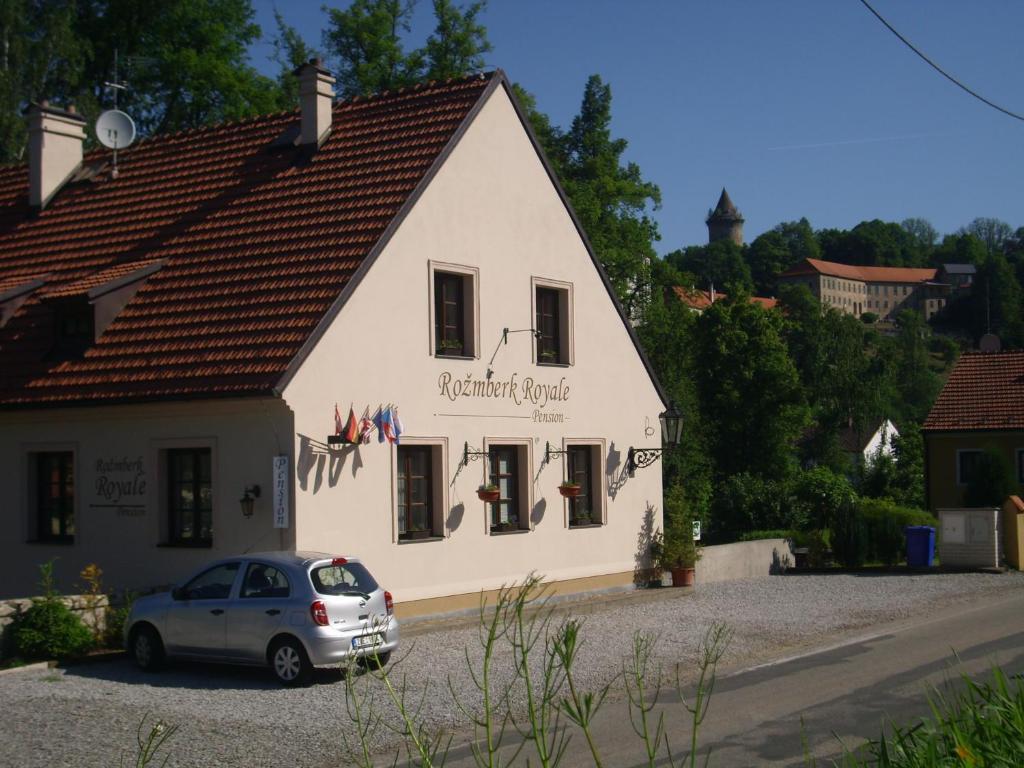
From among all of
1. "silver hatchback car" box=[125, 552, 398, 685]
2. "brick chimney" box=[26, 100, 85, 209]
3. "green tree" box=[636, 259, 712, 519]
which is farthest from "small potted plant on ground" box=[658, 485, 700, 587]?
"green tree" box=[636, 259, 712, 519]

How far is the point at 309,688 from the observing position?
13648mm

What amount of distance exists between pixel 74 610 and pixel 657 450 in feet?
40.5

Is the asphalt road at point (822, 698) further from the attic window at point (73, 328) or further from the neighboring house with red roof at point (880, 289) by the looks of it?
the neighboring house with red roof at point (880, 289)

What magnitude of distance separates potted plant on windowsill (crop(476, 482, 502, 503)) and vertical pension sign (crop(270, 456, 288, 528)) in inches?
159

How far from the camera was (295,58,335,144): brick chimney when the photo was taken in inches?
846

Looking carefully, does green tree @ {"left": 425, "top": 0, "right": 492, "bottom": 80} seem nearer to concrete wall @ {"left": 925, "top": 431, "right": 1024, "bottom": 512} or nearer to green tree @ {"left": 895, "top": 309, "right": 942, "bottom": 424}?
concrete wall @ {"left": 925, "top": 431, "right": 1024, "bottom": 512}

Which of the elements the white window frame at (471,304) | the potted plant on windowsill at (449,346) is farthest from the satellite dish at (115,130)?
the potted plant on windowsill at (449,346)

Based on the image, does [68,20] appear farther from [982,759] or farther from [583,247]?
[982,759]

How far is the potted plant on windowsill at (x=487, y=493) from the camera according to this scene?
1980cm

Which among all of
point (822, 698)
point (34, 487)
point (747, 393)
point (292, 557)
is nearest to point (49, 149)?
point (34, 487)

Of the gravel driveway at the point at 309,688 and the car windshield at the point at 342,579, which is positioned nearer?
the gravel driveway at the point at 309,688

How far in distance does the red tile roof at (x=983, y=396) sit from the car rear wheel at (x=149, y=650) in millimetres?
35679

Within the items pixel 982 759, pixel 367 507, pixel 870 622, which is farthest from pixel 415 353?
pixel 982 759

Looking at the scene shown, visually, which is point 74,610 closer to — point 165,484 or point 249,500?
point 249,500
